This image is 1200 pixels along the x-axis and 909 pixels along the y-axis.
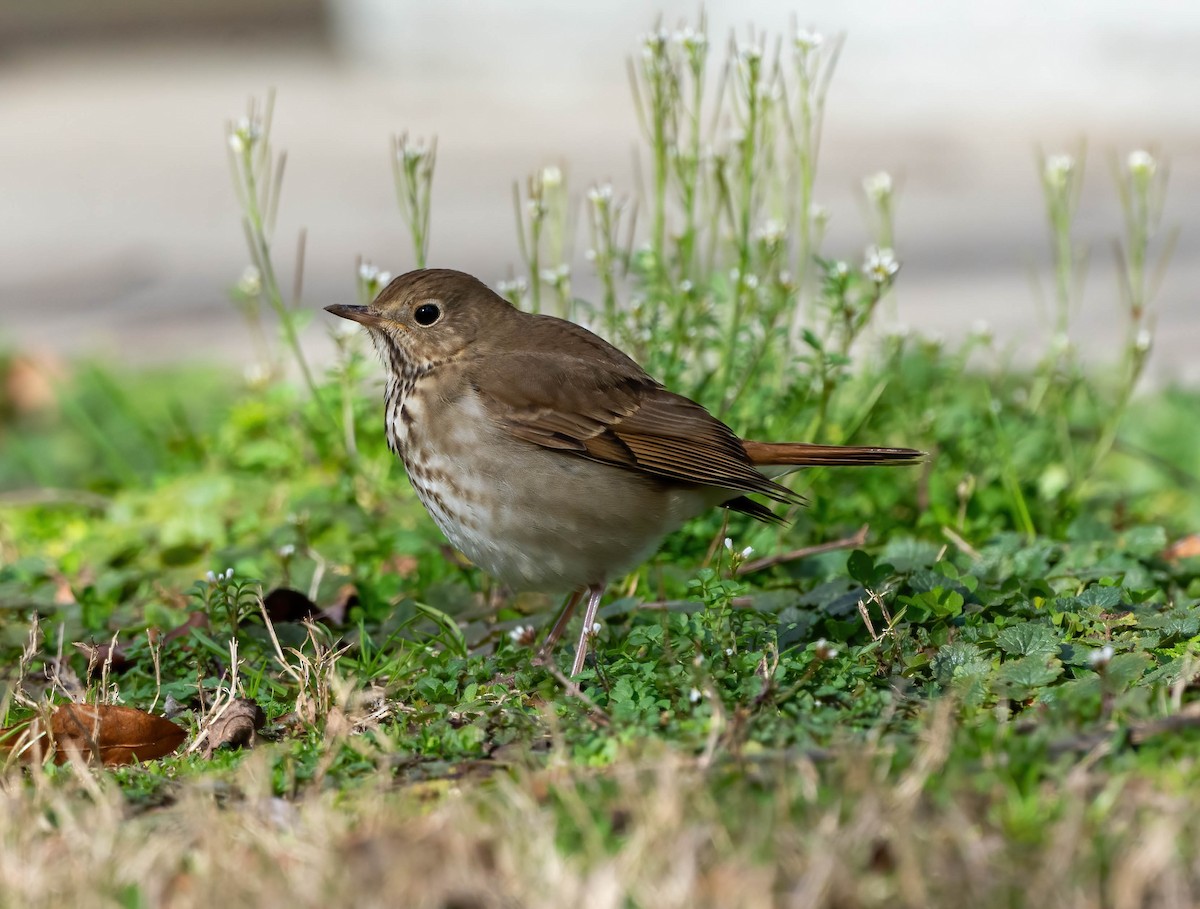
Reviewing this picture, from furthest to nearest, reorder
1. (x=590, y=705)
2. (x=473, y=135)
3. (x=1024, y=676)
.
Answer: (x=473, y=135), (x=1024, y=676), (x=590, y=705)


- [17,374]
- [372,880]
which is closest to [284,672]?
[372,880]

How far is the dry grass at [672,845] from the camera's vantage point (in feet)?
7.63

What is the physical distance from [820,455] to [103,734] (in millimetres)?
1918

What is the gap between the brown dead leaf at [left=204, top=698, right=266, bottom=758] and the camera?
3.56 m

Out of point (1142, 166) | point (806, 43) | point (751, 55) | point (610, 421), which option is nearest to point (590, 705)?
point (610, 421)

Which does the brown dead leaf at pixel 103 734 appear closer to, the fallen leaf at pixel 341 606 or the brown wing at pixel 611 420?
the fallen leaf at pixel 341 606

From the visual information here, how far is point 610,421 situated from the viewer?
4.31 m

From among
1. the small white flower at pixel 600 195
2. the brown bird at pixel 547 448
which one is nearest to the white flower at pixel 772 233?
the small white flower at pixel 600 195

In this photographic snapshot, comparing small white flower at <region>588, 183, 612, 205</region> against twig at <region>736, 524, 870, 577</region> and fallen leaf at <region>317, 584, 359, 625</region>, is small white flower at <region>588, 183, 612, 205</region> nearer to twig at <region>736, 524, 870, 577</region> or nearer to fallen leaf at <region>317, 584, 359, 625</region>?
twig at <region>736, 524, 870, 577</region>

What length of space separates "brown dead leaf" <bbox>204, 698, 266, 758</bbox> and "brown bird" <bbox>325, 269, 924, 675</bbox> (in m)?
0.75

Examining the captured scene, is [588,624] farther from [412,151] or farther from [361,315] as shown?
[412,151]

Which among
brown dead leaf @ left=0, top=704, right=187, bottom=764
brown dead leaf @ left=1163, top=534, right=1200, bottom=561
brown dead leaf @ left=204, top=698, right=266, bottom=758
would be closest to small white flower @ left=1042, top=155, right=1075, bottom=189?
brown dead leaf @ left=1163, top=534, right=1200, bottom=561

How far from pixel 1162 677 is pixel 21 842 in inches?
86.1

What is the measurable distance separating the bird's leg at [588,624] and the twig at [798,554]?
0.53 metres
